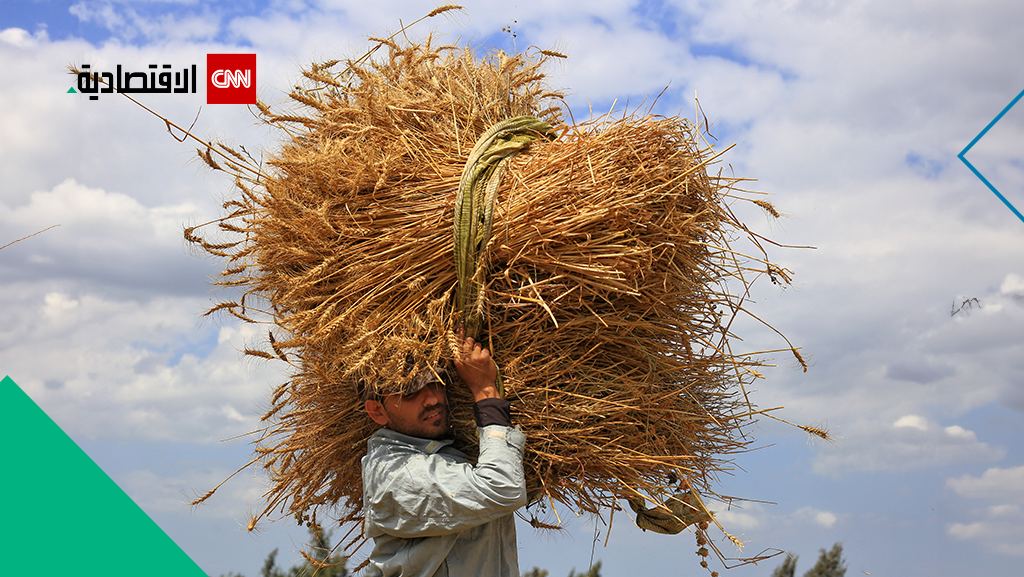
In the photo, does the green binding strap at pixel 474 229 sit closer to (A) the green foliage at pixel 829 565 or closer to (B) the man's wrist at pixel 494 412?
(B) the man's wrist at pixel 494 412

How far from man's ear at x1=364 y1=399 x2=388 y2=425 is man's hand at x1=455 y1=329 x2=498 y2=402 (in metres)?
0.37

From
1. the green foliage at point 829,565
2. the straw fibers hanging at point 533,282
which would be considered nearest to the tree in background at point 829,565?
the green foliage at point 829,565

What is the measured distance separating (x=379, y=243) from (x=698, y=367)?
4.35ft

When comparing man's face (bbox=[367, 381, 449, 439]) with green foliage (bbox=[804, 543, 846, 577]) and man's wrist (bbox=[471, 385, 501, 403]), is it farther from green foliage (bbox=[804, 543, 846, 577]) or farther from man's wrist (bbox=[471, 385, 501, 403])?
green foliage (bbox=[804, 543, 846, 577])

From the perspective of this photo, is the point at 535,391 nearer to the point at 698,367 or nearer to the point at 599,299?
the point at 599,299

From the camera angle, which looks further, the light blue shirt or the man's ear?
the man's ear

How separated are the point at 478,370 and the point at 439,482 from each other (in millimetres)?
400

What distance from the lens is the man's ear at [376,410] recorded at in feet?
8.86

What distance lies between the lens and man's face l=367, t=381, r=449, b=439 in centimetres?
262

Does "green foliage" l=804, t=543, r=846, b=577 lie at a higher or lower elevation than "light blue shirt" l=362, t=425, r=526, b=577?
lower

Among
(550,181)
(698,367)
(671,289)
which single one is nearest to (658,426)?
(698,367)

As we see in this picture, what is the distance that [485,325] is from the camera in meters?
2.60

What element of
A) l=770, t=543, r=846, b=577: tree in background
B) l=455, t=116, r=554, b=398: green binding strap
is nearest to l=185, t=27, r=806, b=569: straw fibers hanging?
l=455, t=116, r=554, b=398: green binding strap

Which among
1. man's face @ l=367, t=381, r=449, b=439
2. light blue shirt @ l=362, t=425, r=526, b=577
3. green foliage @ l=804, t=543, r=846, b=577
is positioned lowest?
green foliage @ l=804, t=543, r=846, b=577
